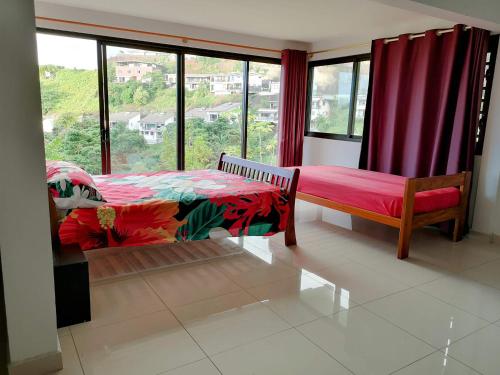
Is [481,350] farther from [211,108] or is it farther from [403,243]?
[211,108]

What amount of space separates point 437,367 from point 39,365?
1815 mm

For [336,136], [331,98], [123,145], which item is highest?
[331,98]

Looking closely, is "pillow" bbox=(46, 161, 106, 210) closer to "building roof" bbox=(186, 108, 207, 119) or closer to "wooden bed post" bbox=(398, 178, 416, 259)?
"wooden bed post" bbox=(398, 178, 416, 259)

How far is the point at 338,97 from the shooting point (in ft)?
17.5

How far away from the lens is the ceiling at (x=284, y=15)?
363 cm

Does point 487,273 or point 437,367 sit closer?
point 437,367

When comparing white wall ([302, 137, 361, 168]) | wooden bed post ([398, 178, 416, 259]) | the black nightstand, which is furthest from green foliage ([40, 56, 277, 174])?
wooden bed post ([398, 178, 416, 259])

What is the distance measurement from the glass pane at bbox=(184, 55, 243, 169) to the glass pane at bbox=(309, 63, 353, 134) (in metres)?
1.16

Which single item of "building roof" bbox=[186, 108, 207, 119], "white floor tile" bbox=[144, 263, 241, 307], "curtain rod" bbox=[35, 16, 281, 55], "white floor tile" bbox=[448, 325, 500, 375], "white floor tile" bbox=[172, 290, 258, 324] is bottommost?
"white floor tile" bbox=[448, 325, 500, 375]

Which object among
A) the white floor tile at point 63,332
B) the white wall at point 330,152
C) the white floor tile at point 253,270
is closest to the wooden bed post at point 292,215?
the white floor tile at point 253,270

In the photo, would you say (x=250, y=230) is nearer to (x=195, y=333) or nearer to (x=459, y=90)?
(x=195, y=333)

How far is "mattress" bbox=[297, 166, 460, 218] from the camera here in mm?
3242

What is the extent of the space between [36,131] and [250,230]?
1818 mm

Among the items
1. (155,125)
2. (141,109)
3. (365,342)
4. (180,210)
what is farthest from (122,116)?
(365,342)
